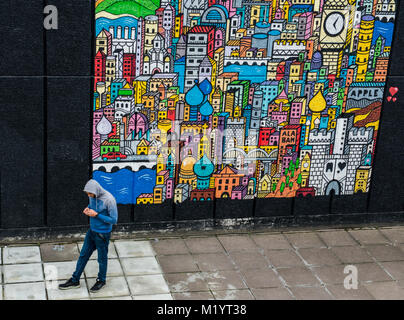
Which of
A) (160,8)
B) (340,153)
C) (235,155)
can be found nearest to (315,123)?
(340,153)

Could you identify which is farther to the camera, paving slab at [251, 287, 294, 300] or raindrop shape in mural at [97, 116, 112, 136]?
raindrop shape in mural at [97, 116, 112, 136]

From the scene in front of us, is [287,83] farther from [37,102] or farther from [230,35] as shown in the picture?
[37,102]

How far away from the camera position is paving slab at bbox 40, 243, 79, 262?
9.45m

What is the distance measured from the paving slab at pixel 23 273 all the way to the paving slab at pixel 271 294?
10.1 feet

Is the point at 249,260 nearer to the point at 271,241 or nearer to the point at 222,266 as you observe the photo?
the point at 222,266

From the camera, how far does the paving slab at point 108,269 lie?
905 centimetres

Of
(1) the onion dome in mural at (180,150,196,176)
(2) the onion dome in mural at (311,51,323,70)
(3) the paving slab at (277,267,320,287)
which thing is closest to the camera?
(3) the paving slab at (277,267,320,287)

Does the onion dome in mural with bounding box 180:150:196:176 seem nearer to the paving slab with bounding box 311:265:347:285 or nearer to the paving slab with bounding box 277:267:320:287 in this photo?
the paving slab with bounding box 277:267:320:287

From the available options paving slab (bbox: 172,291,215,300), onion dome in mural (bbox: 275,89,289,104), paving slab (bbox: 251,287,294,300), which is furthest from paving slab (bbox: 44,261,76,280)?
onion dome in mural (bbox: 275,89,289,104)

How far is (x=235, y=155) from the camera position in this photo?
10469mm

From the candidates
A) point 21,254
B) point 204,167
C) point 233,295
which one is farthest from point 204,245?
point 21,254

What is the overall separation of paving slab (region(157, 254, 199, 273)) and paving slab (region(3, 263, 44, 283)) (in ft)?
5.99

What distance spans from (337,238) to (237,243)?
1.82 metres

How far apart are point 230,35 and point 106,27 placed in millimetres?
1948
